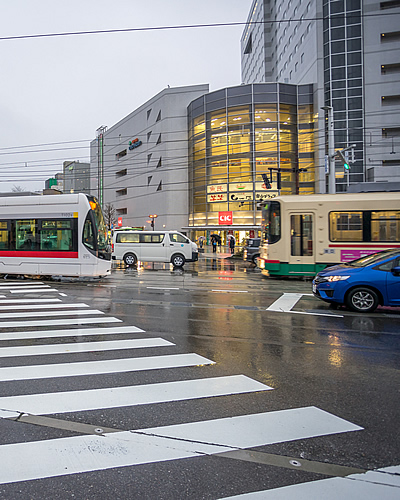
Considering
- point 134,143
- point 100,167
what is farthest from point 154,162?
point 100,167

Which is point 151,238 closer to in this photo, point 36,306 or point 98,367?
point 36,306

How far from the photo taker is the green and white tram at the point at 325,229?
1380 centimetres

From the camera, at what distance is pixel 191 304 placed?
9898 mm

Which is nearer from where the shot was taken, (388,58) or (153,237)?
(153,237)

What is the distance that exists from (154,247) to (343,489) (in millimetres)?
20211

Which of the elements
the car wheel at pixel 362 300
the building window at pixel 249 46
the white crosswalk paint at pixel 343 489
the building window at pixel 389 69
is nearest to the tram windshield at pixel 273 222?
the car wheel at pixel 362 300

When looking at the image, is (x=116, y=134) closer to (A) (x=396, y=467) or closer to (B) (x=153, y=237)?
(B) (x=153, y=237)

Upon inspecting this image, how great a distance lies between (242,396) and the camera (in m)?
4.05

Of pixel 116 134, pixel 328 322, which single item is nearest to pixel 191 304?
pixel 328 322

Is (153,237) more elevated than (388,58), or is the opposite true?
(388,58)

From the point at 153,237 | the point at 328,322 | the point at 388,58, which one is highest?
the point at 388,58

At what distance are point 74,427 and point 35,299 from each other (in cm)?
794

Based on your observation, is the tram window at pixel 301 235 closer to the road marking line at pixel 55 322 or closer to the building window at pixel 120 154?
the road marking line at pixel 55 322

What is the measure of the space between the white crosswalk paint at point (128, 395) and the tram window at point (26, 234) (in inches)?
470
